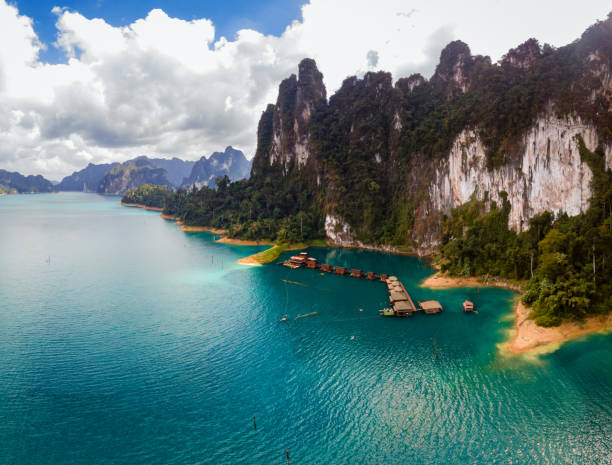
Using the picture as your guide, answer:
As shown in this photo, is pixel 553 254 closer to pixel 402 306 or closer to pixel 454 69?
pixel 402 306

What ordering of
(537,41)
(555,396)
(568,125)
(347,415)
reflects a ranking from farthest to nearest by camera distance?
(537,41), (568,125), (555,396), (347,415)

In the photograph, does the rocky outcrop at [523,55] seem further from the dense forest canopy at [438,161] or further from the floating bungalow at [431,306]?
the floating bungalow at [431,306]

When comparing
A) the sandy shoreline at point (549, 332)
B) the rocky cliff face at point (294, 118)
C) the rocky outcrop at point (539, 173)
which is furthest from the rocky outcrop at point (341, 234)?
the sandy shoreline at point (549, 332)

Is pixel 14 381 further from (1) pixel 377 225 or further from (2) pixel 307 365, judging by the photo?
(1) pixel 377 225

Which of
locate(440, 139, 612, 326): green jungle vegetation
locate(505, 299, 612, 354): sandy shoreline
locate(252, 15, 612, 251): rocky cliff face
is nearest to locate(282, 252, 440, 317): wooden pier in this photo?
locate(505, 299, 612, 354): sandy shoreline

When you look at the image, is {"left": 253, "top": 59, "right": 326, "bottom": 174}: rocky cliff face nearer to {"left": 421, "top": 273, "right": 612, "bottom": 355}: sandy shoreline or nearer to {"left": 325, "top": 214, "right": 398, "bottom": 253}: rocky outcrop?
{"left": 325, "top": 214, "right": 398, "bottom": 253}: rocky outcrop

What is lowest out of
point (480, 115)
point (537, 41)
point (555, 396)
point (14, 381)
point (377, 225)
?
point (14, 381)

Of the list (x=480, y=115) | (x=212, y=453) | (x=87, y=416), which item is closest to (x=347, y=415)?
(x=212, y=453)
